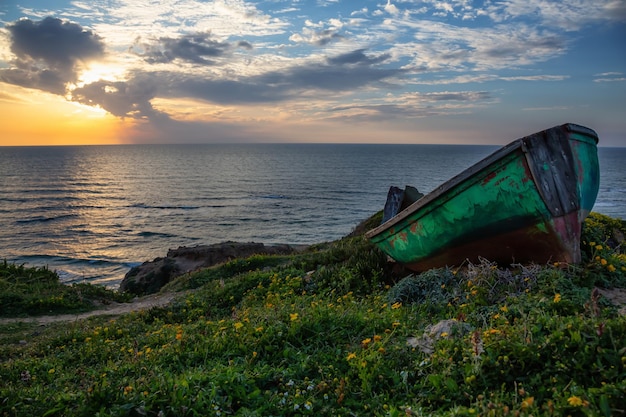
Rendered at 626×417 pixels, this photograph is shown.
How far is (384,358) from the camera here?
4660 millimetres

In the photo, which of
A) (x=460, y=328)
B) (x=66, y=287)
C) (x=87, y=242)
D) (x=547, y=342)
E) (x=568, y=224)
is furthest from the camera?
(x=87, y=242)

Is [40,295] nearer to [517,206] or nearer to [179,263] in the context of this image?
[179,263]

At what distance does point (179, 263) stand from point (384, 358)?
17.6 metres

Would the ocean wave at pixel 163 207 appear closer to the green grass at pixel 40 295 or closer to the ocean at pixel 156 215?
the ocean at pixel 156 215

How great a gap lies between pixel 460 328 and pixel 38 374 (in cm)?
539

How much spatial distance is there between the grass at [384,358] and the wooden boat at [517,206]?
1.80 feet

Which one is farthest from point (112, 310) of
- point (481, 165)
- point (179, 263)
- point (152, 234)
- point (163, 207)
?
point (163, 207)

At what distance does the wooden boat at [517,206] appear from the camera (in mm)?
6844

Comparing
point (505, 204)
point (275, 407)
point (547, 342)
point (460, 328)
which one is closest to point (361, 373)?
point (275, 407)

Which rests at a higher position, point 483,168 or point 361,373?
point 483,168

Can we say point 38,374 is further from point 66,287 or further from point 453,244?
point 66,287

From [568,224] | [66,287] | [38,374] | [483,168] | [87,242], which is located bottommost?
[87,242]

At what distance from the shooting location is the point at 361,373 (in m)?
4.38

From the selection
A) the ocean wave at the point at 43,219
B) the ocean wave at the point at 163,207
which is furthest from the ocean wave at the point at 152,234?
the ocean wave at the point at 163,207
